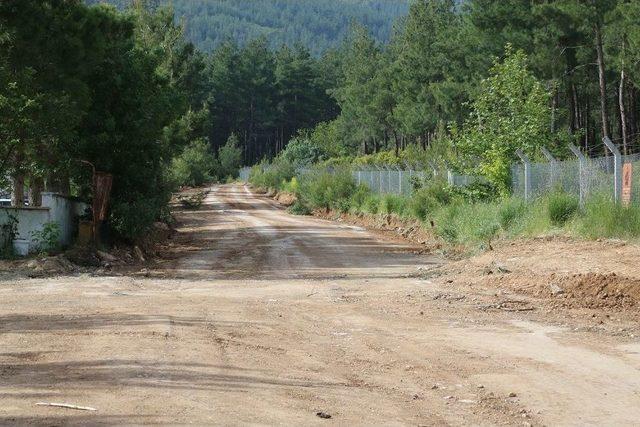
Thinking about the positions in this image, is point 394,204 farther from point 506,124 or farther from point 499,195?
point 499,195

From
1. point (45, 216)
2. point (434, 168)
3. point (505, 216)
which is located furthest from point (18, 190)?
point (434, 168)

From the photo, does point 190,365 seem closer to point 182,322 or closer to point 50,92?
point 182,322

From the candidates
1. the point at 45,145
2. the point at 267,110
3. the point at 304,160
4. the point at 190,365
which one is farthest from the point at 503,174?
the point at 267,110

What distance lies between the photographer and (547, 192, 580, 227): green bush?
72.9ft

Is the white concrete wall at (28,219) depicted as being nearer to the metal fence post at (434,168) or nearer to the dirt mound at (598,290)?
the dirt mound at (598,290)

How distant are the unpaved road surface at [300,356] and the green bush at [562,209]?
4592 millimetres

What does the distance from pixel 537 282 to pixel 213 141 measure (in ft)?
431

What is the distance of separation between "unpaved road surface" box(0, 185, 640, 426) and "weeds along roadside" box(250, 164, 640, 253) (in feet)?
13.0

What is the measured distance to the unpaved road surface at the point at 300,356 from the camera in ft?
25.3

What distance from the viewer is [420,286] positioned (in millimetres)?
18062

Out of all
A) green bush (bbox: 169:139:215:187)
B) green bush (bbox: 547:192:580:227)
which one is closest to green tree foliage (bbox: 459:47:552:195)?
green bush (bbox: 547:192:580:227)

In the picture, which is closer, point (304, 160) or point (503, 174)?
point (503, 174)

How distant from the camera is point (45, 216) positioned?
858 inches

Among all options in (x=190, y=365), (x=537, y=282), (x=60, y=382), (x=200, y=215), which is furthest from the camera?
(x=200, y=215)
